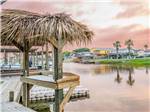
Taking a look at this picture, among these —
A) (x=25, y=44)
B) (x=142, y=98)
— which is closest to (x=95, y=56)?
(x=142, y=98)

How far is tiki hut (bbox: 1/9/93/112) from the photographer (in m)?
4.86

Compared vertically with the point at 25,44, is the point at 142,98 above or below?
below

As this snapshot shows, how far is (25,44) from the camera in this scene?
6871 mm

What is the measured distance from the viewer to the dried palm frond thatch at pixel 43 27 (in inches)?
191

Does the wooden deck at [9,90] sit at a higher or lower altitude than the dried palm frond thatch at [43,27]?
lower

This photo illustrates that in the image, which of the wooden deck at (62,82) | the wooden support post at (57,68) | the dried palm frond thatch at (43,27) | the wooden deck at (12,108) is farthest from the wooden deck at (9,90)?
the wooden support post at (57,68)

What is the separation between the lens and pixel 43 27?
16.1ft

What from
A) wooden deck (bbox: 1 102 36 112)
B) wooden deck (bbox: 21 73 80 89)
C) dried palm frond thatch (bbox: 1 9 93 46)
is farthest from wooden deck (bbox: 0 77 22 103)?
dried palm frond thatch (bbox: 1 9 93 46)

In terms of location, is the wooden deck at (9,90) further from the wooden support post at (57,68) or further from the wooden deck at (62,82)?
the wooden support post at (57,68)

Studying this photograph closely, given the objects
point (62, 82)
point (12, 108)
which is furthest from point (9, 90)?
point (62, 82)

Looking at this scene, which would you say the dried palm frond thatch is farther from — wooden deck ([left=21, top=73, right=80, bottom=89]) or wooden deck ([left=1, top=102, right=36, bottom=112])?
wooden deck ([left=1, top=102, right=36, bottom=112])

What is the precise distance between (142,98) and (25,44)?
33.7 ft

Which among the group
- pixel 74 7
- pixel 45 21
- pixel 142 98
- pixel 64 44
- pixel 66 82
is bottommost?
pixel 142 98

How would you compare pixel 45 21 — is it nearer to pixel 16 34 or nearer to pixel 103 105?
pixel 16 34
